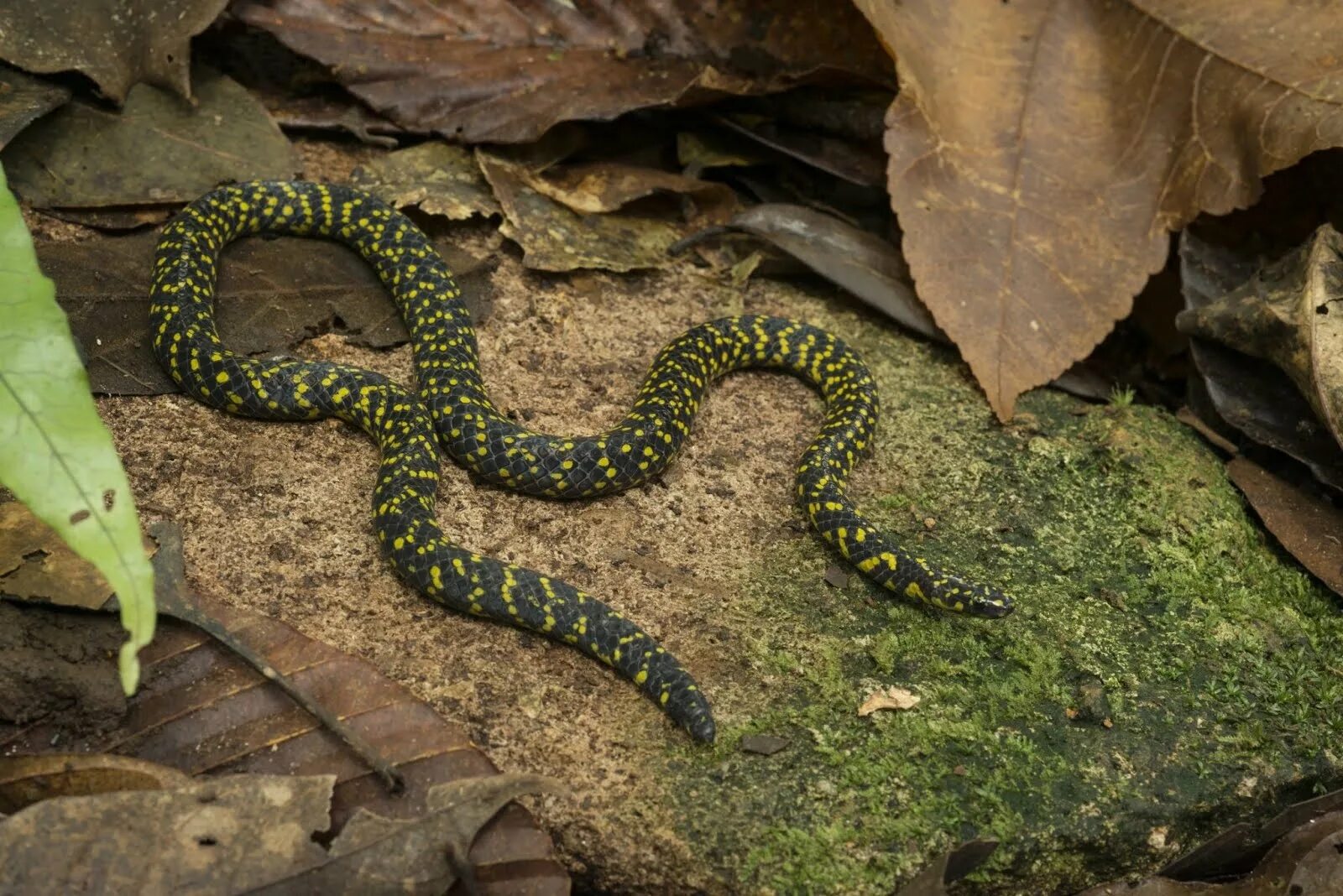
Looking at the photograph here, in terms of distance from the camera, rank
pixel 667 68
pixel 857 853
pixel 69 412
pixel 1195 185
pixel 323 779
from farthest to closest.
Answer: pixel 667 68
pixel 1195 185
pixel 857 853
pixel 323 779
pixel 69 412

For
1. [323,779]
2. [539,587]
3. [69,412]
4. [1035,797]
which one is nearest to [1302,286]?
[1035,797]

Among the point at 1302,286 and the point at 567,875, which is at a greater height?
the point at 1302,286

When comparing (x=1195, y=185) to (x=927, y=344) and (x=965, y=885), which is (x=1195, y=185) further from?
A: (x=965, y=885)

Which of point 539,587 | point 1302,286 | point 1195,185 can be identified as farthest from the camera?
point 1195,185

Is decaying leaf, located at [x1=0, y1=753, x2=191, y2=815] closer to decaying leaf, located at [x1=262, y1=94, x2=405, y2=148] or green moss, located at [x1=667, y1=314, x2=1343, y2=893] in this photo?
green moss, located at [x1=667, y1=314, x2=1343, y2=893]

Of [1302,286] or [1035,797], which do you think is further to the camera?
[1302,286]

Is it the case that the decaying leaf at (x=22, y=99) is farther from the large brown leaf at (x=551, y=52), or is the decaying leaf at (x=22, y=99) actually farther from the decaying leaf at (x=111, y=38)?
the large brown leaf at (x=551, y=52)

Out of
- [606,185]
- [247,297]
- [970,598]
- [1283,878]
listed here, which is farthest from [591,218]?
[1283,878]
